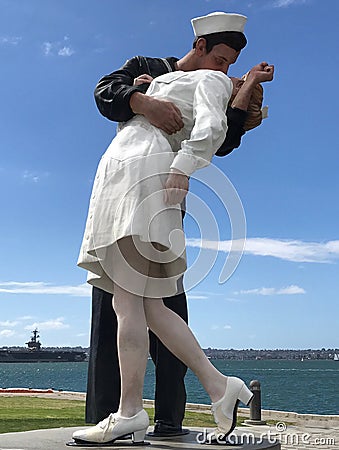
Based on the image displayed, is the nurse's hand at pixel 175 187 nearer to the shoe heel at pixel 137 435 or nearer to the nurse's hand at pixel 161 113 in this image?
Result: the nurse's hand at pixel 161 113

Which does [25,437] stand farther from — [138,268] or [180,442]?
[138,268]

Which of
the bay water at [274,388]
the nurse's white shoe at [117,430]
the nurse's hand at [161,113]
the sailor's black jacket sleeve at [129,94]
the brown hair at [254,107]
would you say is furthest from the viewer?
the bay water at [274,388]

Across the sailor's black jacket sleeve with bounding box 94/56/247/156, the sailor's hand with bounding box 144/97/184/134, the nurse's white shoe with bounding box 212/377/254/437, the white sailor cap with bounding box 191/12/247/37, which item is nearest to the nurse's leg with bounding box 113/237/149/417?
the nurse's white shoe with bounding box 212/377/254/437

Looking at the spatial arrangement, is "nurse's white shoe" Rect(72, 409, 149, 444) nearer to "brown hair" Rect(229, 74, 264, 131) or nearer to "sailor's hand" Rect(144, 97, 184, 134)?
"sailor's hand" Rect(144, 97, 184, 134)

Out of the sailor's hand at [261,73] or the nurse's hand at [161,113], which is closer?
the nurse's hand at [161,113]

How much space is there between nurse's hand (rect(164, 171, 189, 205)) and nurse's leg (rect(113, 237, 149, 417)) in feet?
0.92

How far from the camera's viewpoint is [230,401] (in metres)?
3.42

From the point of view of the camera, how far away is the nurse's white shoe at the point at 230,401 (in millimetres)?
3416

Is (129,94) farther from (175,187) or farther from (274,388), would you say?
(274,388)

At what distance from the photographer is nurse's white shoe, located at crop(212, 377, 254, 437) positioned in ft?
11.2

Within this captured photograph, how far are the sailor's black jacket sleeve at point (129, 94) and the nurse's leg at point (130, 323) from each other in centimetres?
81

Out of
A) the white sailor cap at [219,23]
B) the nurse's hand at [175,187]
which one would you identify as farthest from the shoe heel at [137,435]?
the white sailor cap at [219,23]

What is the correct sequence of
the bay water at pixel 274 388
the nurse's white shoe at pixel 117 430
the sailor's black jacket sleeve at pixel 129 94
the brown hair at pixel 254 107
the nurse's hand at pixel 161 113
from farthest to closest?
the bay water at pixel 274 388 → the brown hair at pixel 254 107 → the sailor's black jacket sleeve at pixel 129 94 → the nurse's hand at pixel 161 113 → the nurse's white shoe at pixel 117 430

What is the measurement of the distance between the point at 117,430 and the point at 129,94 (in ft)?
5.66
